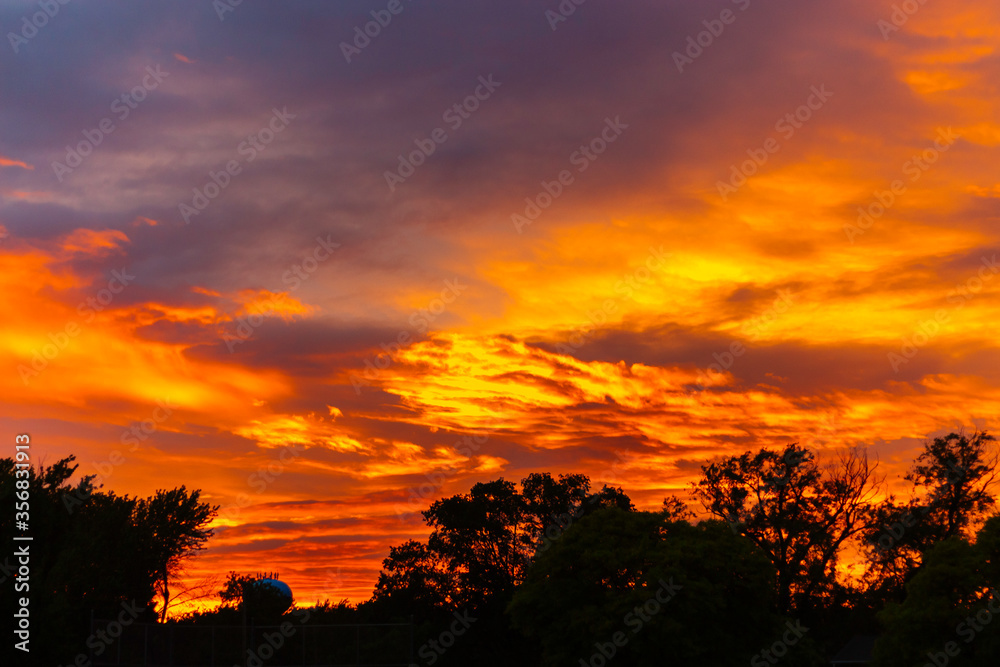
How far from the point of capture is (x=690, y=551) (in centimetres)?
5684

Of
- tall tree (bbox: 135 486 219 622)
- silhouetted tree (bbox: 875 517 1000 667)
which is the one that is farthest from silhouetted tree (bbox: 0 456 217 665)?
silhouetted tree (bbox: 875 517 1000 667)

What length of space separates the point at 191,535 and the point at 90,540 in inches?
372

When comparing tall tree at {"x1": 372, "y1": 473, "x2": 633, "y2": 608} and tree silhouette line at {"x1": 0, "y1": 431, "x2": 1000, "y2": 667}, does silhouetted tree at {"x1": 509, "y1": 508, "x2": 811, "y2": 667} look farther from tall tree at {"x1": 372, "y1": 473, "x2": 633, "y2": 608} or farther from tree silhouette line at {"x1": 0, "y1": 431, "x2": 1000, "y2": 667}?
tall tree at {"x1": 372, "y1": 473, "x2": 633, "y2": 608}

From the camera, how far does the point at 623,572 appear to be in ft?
188

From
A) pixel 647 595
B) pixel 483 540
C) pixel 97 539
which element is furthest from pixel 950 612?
pixel 97 539

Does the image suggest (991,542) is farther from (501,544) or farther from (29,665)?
(29,665)

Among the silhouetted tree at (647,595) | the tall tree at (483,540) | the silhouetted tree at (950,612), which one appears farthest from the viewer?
the tall tree at (483,540)

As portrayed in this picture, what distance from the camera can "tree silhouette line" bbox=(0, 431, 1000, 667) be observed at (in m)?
51.8

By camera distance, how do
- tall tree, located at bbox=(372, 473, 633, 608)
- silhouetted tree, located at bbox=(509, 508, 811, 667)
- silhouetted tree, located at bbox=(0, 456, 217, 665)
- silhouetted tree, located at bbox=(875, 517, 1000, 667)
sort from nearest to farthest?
silhouetted tree, located at bbox=(875, 517, 1000, 667), silhouetted tree, located at bbox=(509, 508, 811, 667), silhouetted tree, located at bbox=(0, 456, 217, 665), tall tree, located at bbox=(372, 473, 633, 608)

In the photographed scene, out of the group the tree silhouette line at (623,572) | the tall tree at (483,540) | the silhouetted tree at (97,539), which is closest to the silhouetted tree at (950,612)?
the tree silhouette line at (623,572)

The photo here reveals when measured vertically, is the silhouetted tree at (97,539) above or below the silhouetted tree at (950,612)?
above

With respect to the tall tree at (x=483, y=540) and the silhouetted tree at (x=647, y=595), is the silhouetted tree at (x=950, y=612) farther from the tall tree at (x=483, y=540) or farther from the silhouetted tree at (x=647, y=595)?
the tall tree at (x=483, y=540)

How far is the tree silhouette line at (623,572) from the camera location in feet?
170

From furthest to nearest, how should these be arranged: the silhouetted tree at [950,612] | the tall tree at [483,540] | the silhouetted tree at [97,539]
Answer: the tall tree at [483,540]
the silhouetted tree at [97,539]
the silhouetted tree at [950,612]
